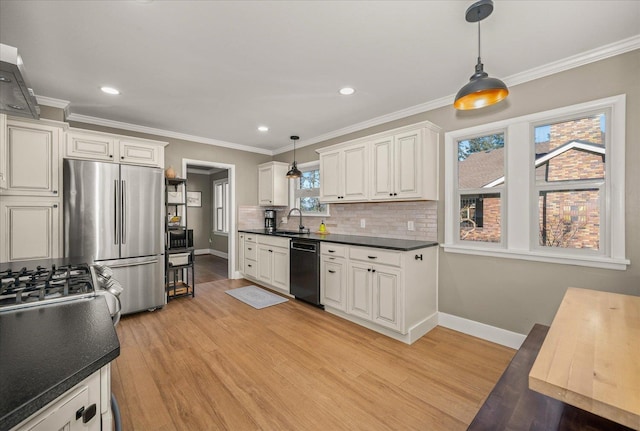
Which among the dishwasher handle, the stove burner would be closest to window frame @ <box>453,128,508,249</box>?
the dishwasher handle

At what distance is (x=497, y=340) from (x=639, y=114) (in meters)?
2.23

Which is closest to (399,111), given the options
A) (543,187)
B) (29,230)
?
(543,187)

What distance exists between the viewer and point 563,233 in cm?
249

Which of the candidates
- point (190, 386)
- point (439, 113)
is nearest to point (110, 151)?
point (190, 386)

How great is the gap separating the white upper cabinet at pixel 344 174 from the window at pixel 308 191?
74cm

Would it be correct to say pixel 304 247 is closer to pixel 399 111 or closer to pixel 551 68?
pixel 399 111

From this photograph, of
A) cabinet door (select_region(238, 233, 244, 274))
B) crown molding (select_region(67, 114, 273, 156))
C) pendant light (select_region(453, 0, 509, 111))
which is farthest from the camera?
cabinet door (select_region(238, 233, 244, 274))

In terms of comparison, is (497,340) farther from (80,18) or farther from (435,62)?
(80,18)

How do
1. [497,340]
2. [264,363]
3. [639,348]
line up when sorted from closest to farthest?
1. [639,348]
2. [264,363]
3. [497,340]

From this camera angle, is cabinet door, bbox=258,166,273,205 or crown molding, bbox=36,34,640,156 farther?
cabinet door, bbox=258,166,273,205

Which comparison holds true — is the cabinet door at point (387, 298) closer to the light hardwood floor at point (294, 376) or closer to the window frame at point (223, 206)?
the light hardwood floor at point (294, 376)

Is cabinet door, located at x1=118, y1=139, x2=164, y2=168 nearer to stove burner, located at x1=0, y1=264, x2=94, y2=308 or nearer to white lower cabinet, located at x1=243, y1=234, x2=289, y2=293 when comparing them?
white lower cabinet, located at x1=243, y1=234, x2=289, y2=293

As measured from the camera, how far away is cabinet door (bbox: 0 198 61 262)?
2.77 meters

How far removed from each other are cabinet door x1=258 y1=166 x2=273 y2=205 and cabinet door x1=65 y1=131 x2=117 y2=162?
8.16 ft
